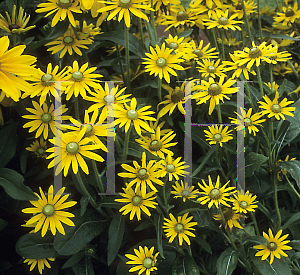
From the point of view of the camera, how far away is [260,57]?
885 millimetres

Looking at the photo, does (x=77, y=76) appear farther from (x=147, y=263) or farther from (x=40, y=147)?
(x=147, y=263)

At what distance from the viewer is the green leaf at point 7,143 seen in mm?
917

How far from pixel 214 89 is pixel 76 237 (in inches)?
21.3

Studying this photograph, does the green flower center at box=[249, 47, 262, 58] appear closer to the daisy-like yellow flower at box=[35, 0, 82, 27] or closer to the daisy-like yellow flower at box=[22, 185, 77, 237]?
the daisy-like yellow flower at box=[35, 0, 82, 27]

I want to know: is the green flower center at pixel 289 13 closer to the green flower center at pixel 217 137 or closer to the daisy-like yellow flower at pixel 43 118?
the green flower center at pixel 217 137

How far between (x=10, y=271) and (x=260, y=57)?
1.02m

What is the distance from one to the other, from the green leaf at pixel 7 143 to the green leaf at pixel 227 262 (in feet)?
2.11

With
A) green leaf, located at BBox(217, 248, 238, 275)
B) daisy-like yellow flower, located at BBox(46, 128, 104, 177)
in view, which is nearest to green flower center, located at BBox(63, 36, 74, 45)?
daisy-like yellow flower, located at BBox(46, 128, 104, 177)

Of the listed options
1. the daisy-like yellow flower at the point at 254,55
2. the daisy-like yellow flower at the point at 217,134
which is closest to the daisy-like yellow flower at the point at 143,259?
the daisy-like yellow flower at the point at 217,134

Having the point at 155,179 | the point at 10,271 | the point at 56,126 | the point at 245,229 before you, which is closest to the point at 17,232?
the point at 10,271

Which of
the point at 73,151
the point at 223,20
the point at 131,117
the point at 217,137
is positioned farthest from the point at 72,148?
the point at 223,20

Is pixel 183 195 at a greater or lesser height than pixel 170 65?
lesser

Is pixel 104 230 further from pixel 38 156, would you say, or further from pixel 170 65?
pixel 170 65

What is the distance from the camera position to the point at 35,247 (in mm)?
914
